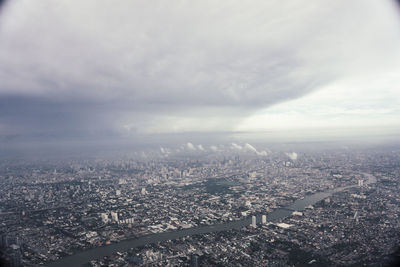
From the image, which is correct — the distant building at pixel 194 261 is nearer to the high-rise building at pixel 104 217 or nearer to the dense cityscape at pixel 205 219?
the dense cityscape at pixel 205 219

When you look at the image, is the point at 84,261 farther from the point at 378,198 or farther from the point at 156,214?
the point at 378,198

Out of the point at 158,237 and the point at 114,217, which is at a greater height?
the point at 114,217

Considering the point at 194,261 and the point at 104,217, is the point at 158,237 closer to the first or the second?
the point at 194,261

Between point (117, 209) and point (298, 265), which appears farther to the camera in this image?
point (117, 209)

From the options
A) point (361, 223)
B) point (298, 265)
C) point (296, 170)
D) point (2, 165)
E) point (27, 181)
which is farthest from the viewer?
point (296, 170)

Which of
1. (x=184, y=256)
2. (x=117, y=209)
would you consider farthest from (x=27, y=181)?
(x=184, y=256)

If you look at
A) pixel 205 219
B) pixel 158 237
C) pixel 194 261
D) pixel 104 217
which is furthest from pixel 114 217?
pixel 194 261

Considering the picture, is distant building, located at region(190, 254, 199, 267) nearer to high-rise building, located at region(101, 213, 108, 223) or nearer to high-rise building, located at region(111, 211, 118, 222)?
high-rise building, located at region(111, 211, 118, 222)

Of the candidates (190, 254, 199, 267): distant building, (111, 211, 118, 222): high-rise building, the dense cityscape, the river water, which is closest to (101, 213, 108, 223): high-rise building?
the dense cityscape

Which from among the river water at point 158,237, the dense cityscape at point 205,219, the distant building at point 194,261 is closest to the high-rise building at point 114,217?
the dense cityscape at point 205,219
